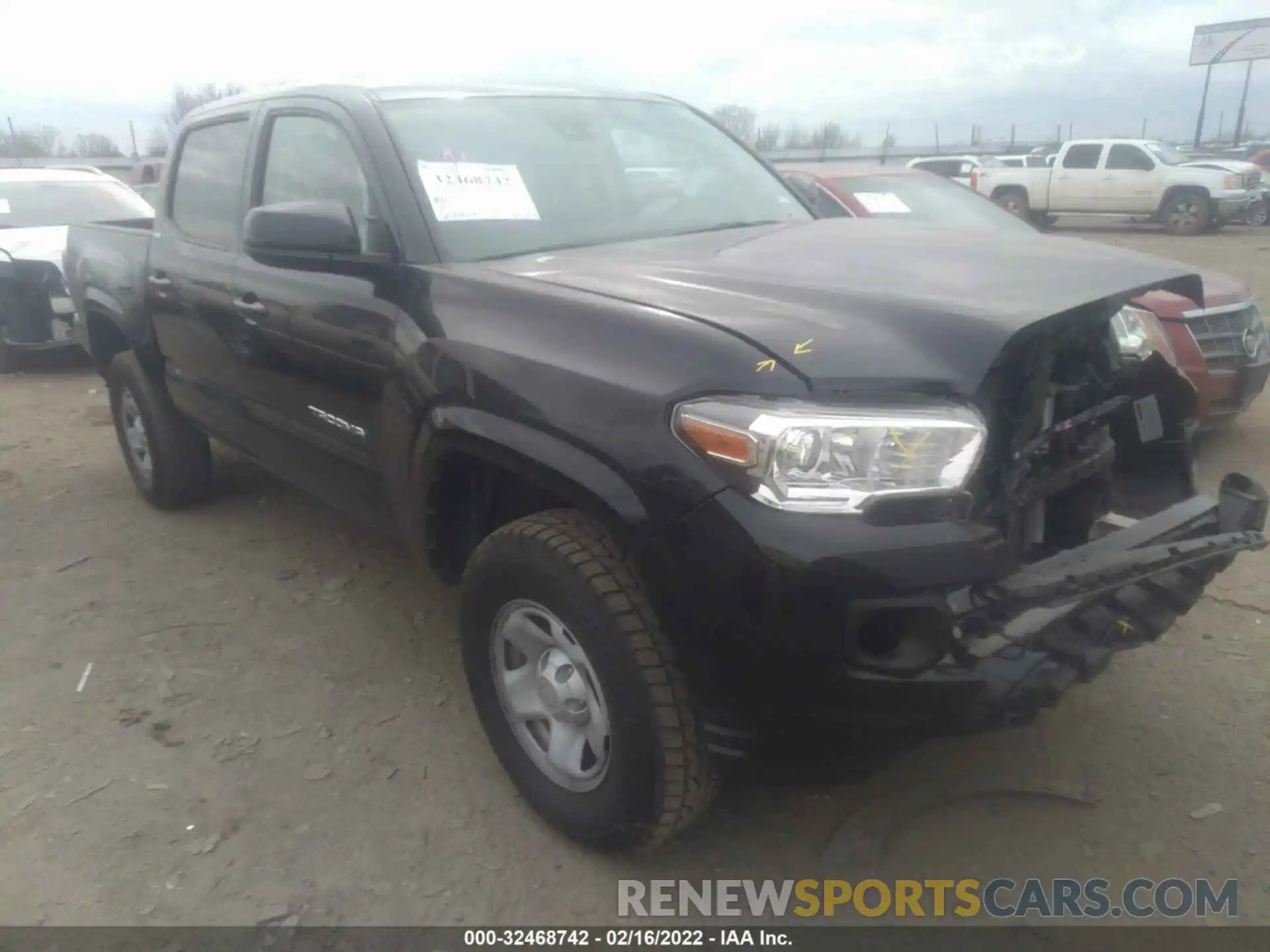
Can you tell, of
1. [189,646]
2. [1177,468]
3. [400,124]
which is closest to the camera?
[1177,468]

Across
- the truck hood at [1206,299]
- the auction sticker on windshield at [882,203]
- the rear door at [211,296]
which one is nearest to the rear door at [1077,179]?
the auction sticker on windshield at [882,203]

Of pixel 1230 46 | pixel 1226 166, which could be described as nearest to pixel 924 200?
pixel 1226 166

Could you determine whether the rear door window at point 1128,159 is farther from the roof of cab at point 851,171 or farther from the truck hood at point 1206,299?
the truck hood at point 1206,299

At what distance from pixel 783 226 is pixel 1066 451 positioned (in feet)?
4.07

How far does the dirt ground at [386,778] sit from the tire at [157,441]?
0.61m

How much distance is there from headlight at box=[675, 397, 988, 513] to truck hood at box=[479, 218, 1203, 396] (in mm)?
65

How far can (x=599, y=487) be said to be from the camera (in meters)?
2.09

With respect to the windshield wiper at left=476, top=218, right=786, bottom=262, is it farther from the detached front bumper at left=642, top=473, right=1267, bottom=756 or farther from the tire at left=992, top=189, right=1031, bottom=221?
the tire at left=992, top=189, right=1031, bottom=221

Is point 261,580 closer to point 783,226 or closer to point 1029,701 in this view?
point 783,226

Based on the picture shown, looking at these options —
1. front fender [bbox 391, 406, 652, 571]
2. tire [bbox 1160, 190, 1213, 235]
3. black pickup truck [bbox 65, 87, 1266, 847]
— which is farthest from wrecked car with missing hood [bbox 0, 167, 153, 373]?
tire [bbox 1160, 190, 1213, 235]

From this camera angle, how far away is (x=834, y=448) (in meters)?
1.92

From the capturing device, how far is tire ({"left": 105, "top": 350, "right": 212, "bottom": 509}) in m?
4.51

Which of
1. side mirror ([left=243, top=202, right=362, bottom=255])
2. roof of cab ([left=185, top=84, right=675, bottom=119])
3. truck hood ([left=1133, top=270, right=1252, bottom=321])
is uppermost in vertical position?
roof of cab ([left=185, top=84, right=675, bottom=119])

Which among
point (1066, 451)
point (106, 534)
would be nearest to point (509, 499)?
point (1066, 451)
